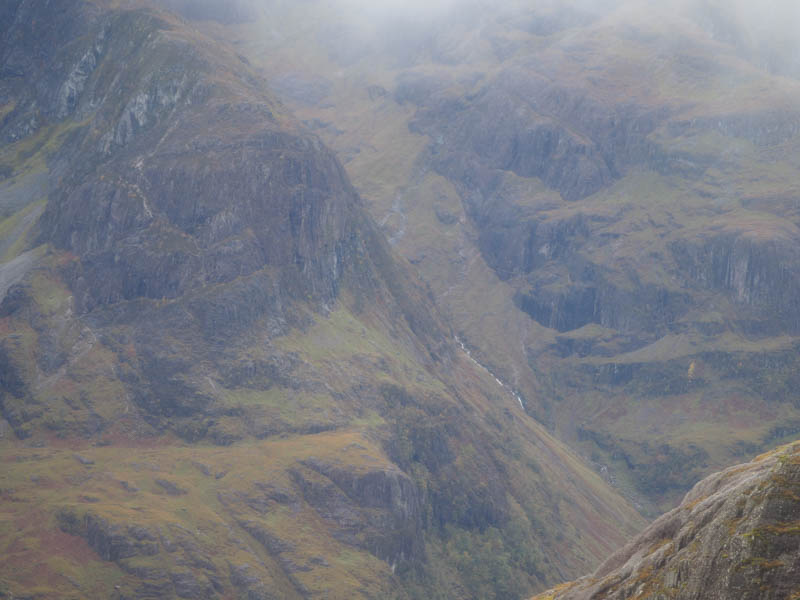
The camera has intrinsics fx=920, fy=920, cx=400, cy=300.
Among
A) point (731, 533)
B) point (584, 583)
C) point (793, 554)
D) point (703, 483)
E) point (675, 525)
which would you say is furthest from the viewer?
point (584, 583)

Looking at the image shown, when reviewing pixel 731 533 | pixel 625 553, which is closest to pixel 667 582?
pixel 731 533

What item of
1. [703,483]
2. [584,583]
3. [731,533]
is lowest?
[584,583]

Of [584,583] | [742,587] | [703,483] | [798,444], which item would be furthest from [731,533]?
[584,583]

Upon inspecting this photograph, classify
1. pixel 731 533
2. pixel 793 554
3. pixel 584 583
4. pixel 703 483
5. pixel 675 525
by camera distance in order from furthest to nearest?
pixel 584 583 → pixel 703 483 → pixel 675 525 → pixel 731 533 → pixel 793 554

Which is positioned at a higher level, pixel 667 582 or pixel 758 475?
pixel 758 475

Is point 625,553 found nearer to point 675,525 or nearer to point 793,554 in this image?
point 675,525

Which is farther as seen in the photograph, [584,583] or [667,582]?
[584,583]
